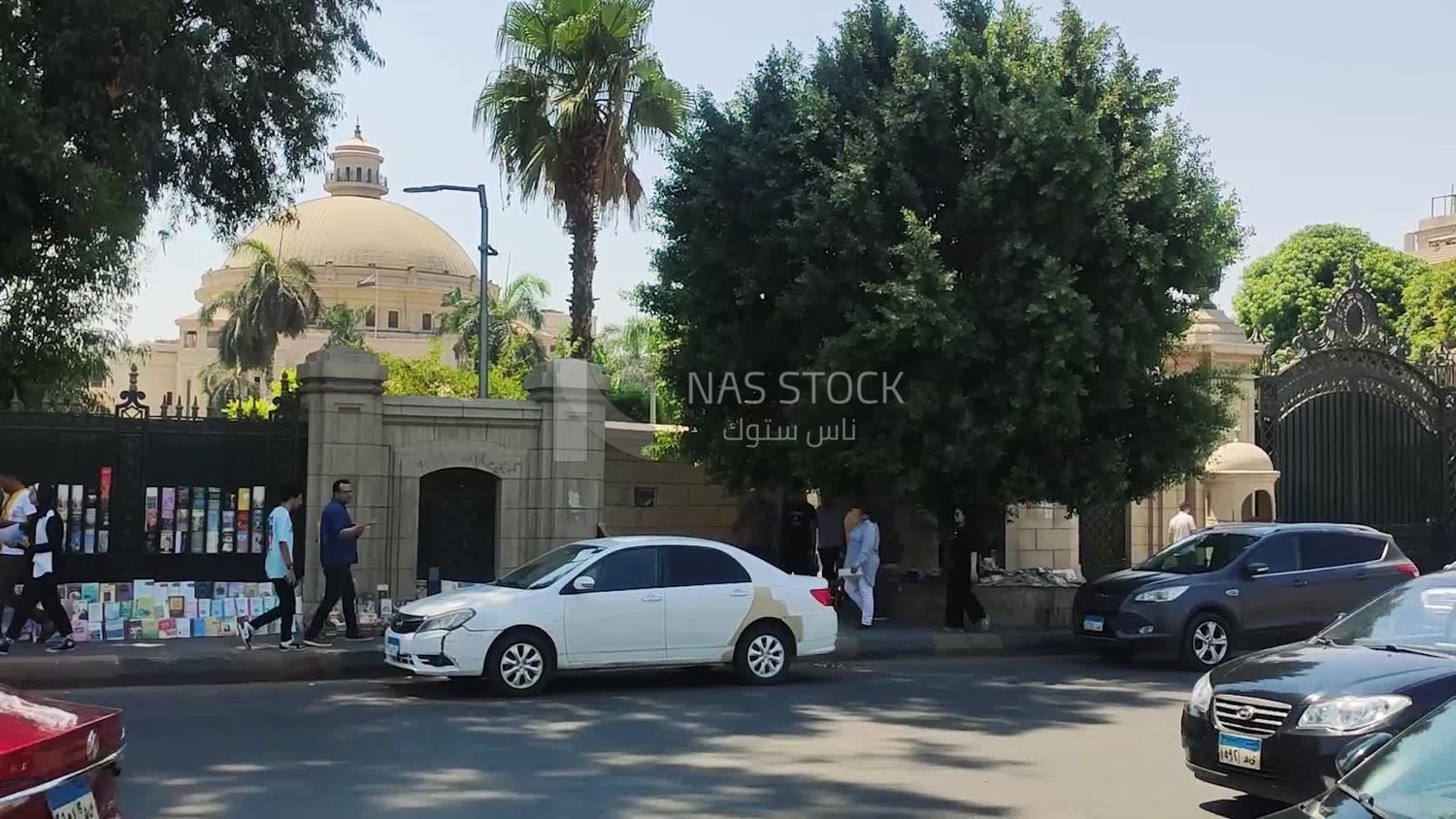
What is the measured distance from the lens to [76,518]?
15.5 m

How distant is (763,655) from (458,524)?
5.87 meters

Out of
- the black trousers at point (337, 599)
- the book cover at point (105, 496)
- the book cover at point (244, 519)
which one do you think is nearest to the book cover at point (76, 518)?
the book cover at point (105, 496)

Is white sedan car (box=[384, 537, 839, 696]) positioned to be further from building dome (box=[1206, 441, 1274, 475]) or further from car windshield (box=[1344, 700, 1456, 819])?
building dome (box=[1206, 441, 1274, 475])

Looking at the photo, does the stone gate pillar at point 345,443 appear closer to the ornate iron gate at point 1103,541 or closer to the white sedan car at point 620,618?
the white sedan car at point 620,618

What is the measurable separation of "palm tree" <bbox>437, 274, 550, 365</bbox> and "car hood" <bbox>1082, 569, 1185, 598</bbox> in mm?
38172

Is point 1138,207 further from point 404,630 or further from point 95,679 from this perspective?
point 95,679

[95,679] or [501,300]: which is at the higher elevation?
[501,300]

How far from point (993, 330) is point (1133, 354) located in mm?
1632

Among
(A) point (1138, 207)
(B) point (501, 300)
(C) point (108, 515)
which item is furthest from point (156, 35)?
(B) point (501, 300)

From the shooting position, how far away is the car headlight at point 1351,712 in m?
6.90

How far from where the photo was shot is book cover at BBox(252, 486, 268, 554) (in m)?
16.3

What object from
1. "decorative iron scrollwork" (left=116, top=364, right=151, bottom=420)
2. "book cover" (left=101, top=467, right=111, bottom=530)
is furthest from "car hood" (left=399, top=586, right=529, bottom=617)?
"decorative iron scrollwork" (left=116, top=364, right=151, bottom=420)

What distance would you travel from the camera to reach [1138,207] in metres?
16.2

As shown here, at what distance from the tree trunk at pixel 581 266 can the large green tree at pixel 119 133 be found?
5.98 meters
